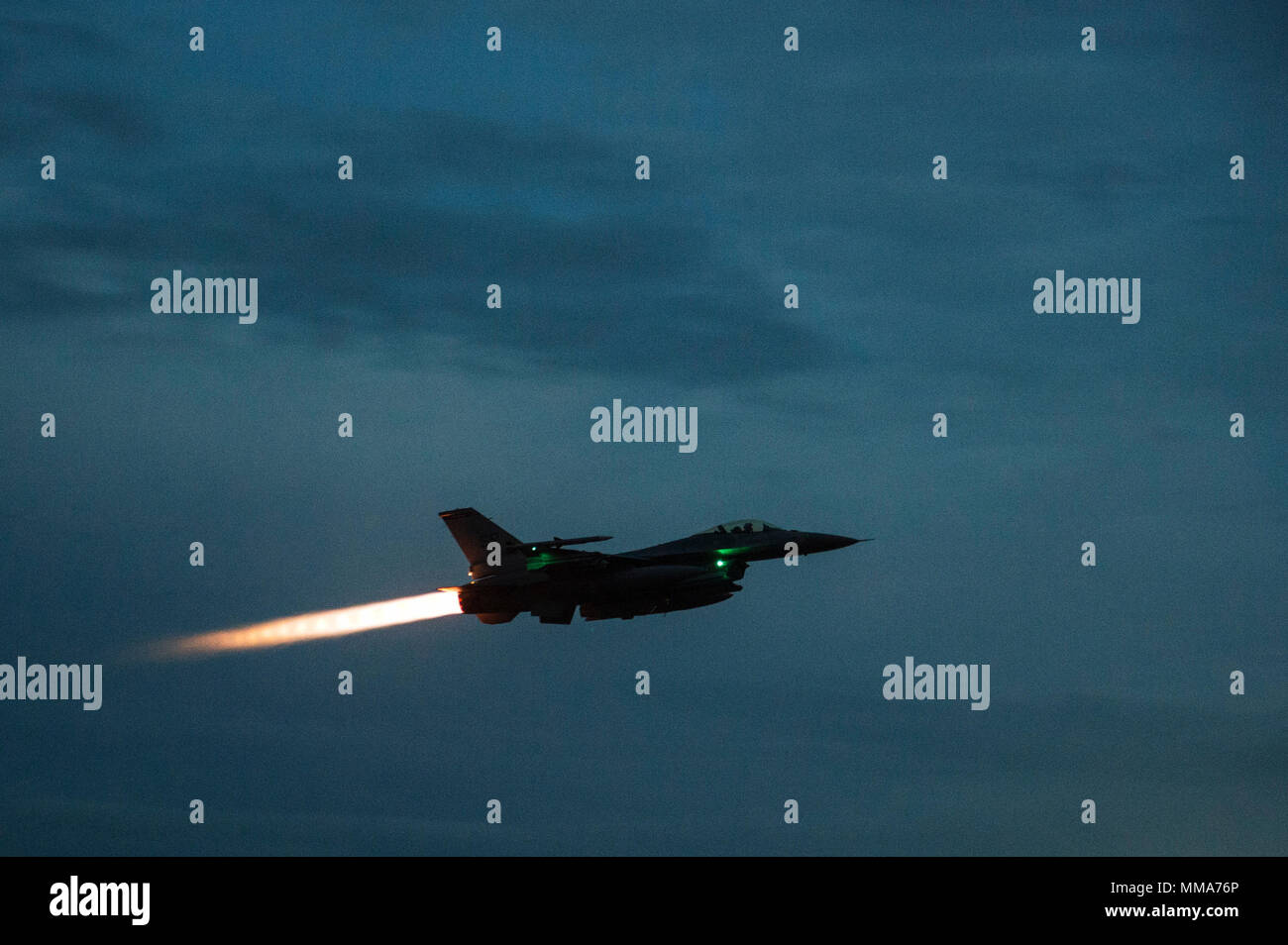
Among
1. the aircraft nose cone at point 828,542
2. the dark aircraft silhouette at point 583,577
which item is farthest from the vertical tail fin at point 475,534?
the aircraft nose cone at point 828,542

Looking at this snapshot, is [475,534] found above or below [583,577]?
above

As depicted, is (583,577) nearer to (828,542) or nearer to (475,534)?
(475,534)

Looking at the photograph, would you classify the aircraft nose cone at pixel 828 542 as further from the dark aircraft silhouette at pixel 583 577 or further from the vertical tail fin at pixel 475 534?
the vertical tail fin at pixel 475 534

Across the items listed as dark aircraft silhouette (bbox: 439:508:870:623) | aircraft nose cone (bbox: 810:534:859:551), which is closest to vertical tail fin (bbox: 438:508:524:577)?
dark aircraft silhouette (bbox: 439:508:870:623)

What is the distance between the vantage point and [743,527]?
82.1 metres

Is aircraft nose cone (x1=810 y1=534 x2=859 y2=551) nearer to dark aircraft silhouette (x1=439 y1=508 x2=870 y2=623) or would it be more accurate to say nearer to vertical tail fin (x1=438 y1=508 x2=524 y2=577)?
dark aircraft silhouette (x1=439 y1=508 x2=870 y2=623)

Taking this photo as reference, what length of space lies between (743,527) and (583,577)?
29.2ft

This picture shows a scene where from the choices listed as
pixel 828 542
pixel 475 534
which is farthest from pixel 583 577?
pixel 828 542

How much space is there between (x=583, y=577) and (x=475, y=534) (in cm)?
576
